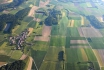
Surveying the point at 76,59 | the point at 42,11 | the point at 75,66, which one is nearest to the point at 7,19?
the point at 42,11

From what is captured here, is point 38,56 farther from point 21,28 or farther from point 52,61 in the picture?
point 21,28

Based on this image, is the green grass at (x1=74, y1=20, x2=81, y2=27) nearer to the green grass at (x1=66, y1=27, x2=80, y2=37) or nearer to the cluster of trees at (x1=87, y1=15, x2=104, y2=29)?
the green grass at (x1=66, y1=27, x2=80, y2=37)

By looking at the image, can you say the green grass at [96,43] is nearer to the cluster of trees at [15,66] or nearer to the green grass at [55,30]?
the green grass at [55,30]

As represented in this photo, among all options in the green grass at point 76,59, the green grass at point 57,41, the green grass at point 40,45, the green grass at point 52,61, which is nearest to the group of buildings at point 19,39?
the green grass at point 40,45

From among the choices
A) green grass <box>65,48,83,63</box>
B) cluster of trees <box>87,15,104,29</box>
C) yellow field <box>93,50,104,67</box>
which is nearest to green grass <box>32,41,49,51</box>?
green grass <box>65,48,83,63</box>

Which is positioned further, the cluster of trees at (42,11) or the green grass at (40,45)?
the cluster of trees at (42,11)

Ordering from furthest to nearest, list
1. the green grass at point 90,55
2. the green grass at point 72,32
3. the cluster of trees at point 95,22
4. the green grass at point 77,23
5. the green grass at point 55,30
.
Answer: the cluster of trees at point 95,22 < the green grass at point 77,23 < the green grass at point 55,30 < the green grass at point 72,32 < the green grass at point 90,55

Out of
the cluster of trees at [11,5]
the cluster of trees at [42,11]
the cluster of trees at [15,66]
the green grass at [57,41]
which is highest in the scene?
the cluster of trees at [11,5]

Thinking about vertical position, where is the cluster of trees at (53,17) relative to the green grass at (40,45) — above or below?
above
